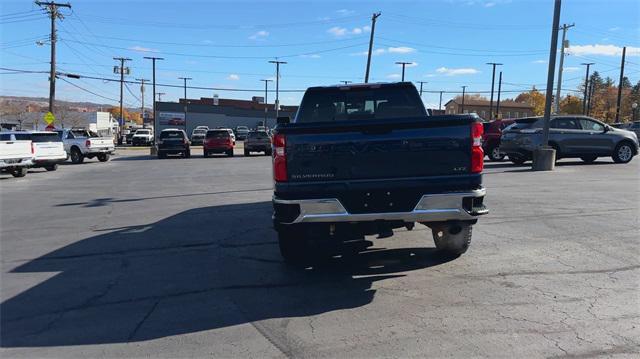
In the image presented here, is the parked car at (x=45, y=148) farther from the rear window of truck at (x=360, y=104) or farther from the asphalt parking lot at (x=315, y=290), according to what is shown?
the rear window of truck at (x=360, y=104)

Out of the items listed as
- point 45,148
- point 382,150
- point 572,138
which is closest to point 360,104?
point 382,150

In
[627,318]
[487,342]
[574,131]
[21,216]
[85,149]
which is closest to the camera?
[487,342]

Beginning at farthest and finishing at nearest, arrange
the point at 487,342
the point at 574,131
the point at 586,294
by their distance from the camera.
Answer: the point at 574,131 < the point at 586,294 < the point at 487,342

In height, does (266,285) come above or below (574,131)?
below

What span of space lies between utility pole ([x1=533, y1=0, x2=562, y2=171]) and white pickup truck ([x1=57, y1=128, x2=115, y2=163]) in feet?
76.6

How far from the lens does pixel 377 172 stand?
17.2 ft

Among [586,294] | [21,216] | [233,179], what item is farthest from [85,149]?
[586,294]

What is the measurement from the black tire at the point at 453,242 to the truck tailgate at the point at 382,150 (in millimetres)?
1421

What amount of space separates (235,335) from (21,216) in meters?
8.31

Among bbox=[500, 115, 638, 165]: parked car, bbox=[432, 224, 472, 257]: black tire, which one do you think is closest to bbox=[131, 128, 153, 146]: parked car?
bbox=[500, 115, 638, 165]: parked car

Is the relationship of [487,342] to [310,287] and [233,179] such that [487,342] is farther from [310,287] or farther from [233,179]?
[233,179]

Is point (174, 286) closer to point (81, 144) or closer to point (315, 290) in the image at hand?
point (315, 290)

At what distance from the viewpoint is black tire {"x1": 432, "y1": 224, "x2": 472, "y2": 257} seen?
6.45 m

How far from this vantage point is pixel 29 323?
15.4ft
